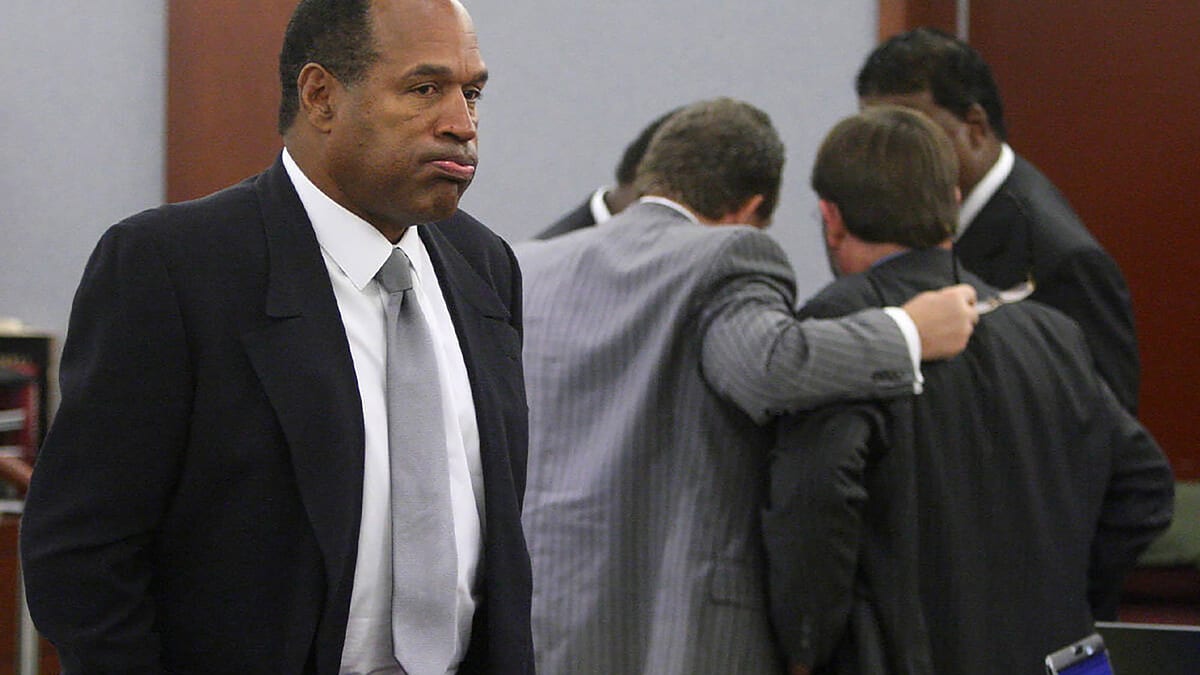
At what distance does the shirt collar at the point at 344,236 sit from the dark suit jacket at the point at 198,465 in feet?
0.13

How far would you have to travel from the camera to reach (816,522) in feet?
7.27

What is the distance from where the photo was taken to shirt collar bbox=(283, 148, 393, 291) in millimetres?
1495

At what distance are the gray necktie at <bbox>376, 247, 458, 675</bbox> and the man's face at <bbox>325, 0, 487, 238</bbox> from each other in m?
0.12

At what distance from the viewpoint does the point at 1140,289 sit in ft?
14.1

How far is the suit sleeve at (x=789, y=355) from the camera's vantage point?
2223mm

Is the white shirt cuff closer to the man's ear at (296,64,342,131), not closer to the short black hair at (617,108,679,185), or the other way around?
the man's ear at (296,64,342,131)

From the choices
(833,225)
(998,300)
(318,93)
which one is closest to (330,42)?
(318,93)

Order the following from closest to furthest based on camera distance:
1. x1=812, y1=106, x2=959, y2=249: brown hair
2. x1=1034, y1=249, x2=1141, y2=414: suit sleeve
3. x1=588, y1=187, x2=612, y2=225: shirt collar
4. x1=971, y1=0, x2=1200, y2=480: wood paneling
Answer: x1=812, y1=106, x2=959, y2=249: brown hair, x1=1034, y1=249, x2=1141, y2=414: suit sleeve, x1=588, y1=187, x2=612, y2=225: shirt collar, x1=971, y1=0, x2=1200, y2=480: wood paneling

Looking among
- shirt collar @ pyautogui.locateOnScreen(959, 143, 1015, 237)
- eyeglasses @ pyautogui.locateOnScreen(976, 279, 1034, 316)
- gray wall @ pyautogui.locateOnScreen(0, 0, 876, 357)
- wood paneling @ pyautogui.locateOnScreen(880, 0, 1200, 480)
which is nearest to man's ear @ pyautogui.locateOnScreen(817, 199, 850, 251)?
eyeglasses @ pyautogui.locateOnScreen(976, 279, 1034, 316)

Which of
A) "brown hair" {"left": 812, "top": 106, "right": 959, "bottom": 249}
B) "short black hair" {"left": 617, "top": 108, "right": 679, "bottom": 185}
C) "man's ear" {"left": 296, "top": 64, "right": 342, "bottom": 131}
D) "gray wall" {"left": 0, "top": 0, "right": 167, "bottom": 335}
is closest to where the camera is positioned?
"man's ear" {"left": 296, "top": 64, "right": 342, "bottom": 131}

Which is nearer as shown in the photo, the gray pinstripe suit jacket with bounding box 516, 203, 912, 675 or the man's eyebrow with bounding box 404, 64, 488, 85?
the man's eyebrow with bounding box 404, 64, 488, 85

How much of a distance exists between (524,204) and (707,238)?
1720 mm

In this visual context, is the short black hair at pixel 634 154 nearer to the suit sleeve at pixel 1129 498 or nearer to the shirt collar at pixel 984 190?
the shirt collar at pixel 984 190

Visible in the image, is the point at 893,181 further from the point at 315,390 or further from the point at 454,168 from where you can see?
the point at 315,390
